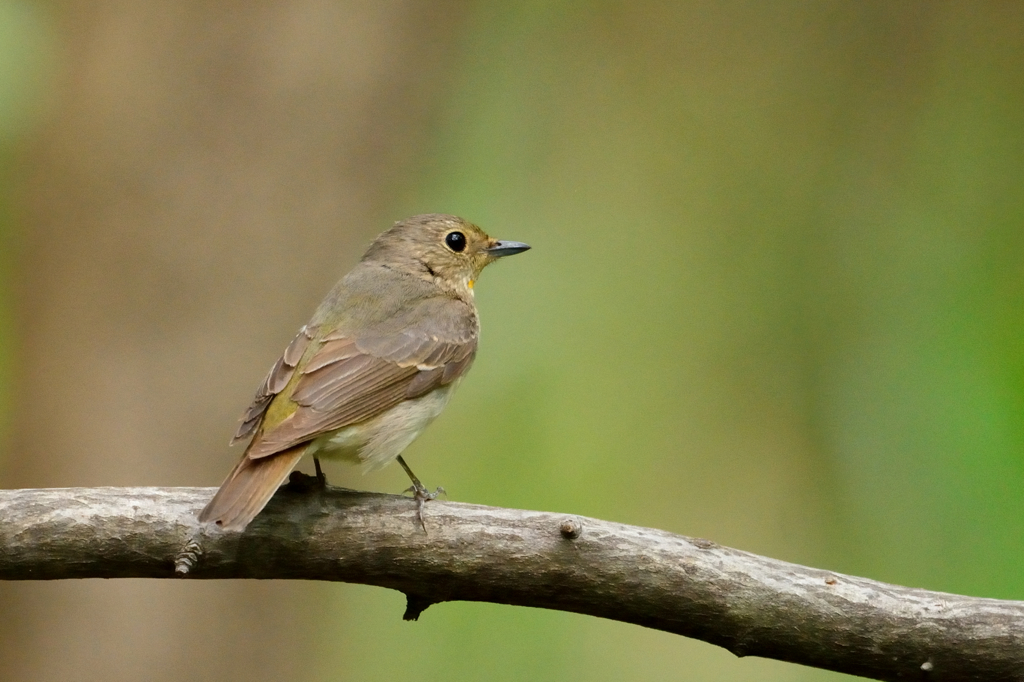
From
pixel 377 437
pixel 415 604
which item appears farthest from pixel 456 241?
pixel 415 604

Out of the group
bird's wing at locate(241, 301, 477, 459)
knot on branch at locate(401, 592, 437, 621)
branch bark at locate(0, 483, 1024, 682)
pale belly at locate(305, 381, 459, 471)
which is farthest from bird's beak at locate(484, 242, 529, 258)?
knot on branch at locate(401, 592, 437, 621)

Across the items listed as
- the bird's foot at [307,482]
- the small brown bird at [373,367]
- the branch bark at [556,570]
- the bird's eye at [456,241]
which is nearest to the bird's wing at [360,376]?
the small brown bird at [373,367]

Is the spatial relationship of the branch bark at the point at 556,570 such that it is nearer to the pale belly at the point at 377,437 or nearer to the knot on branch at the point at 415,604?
the knot on branch at the point at 415,604

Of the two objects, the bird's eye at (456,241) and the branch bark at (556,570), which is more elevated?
the bird's eye at (456,241)

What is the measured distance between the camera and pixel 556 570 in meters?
2.66

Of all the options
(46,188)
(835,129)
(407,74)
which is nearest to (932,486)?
(835,129)

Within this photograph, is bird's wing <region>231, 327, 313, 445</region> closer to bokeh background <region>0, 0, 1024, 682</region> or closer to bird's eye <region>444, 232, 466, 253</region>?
bird's eye <region>444, 232, 466, 253</region>

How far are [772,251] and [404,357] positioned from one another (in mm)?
3021

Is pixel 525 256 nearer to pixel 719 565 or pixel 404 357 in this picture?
pixel 404 357

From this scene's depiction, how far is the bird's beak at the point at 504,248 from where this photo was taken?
4.33 meters

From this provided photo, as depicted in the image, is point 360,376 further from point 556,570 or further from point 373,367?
point 556,570

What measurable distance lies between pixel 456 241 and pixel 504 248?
0.70ft

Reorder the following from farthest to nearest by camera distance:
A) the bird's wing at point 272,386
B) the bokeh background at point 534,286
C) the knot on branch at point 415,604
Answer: the bokeh background at point 534,286
the bird's wing at point 272,386
the knot on branch at point 415,604

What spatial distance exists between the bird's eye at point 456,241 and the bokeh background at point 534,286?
0.68 m
